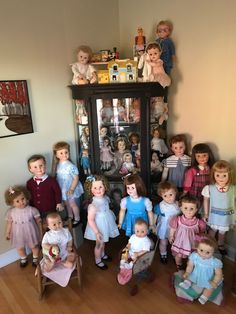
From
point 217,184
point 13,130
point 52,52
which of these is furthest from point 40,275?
point 52,52

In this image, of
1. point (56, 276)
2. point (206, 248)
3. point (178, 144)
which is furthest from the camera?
point (178, 144)

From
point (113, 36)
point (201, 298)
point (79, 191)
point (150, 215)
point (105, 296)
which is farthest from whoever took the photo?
point (113, 36)

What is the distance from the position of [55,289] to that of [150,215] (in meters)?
0.95

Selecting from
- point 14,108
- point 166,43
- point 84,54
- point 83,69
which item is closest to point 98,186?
point 14,108

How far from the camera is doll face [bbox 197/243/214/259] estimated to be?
185cm

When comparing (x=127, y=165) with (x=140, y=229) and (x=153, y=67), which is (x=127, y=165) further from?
(x=153, y=67)

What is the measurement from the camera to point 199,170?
2.25 metres

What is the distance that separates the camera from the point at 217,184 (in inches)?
83.4

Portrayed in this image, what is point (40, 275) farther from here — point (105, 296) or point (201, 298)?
point (201, 298)

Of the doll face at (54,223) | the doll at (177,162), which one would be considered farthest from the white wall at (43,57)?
the doll at (177,162)

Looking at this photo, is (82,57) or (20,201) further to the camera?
(82,57)

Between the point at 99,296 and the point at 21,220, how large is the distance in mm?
870

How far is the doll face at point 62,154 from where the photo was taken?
2369 mm

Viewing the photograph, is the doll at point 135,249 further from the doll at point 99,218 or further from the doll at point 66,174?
the doll at point 66,174
